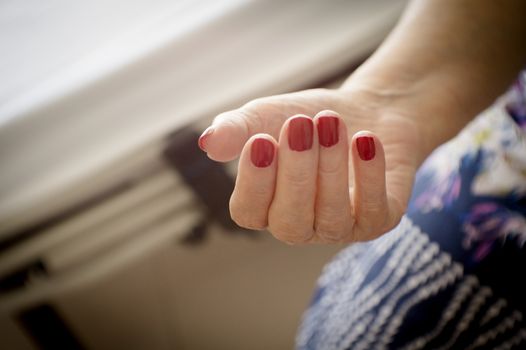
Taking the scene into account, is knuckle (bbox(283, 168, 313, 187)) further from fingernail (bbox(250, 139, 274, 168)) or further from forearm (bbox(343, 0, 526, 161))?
forearm (bbox(343, 0, 526, 161))

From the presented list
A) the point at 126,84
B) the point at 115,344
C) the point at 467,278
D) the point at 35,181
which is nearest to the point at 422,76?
the point at 467,278

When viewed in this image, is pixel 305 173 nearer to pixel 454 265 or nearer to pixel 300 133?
pixel 300 133

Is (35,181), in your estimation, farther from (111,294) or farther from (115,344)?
(115,344)

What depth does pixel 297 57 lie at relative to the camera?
701 millimetres

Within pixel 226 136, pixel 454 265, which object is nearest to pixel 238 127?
pixel 226 136

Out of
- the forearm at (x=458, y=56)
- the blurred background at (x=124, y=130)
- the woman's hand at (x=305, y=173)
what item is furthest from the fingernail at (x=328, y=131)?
the blurred background at (x=124, y=130)

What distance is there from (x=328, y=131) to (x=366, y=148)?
0.04 meters

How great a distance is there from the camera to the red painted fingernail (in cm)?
33

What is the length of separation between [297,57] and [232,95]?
0.41 feet

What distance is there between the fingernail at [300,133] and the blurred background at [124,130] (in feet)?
1.11

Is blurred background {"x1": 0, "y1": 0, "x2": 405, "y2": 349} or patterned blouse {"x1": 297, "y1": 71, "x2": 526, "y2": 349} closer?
patterned blouse {"x1": 297, "y1": 71, "x2": 526, "y2": 349}

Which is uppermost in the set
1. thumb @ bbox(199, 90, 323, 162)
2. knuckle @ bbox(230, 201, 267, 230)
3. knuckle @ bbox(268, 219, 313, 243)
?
thumb @ bbox(199, 90, 323, 162)

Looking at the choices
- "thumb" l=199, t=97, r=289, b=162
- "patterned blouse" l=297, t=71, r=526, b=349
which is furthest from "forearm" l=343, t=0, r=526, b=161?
"thumb" l=199, t=97, r=289, b=162

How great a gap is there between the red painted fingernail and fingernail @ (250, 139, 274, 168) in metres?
0.07
